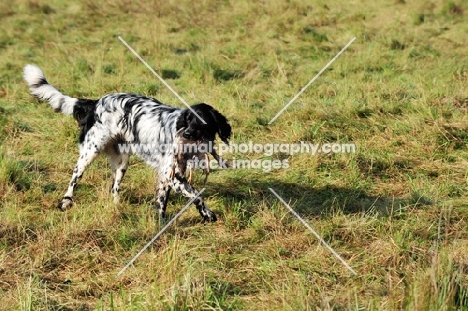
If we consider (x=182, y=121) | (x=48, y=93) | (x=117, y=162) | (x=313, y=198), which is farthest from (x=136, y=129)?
(x=313, y=198)

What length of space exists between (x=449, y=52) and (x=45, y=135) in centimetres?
670

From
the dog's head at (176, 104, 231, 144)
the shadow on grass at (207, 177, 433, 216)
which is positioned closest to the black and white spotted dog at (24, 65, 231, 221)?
the dog's head at (176, 104, 231, 144)

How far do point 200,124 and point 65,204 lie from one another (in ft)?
4.70

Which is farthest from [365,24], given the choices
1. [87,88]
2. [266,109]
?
[87,88]

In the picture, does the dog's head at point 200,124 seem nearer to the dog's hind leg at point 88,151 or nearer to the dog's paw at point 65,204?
the dog's hind leg at point 88,151

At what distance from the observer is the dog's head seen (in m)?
4.55

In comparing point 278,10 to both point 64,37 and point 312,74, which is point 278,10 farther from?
point 64,37

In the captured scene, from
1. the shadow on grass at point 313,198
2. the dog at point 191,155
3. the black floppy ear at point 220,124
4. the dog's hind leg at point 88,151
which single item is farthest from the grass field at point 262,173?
the black floppy ear at point 220,124

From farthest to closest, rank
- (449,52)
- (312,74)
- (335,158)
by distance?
(449,52), (312,74), (335,158)

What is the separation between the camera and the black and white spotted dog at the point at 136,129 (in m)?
4.61

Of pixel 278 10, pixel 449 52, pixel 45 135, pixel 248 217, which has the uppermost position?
pixel 278 10

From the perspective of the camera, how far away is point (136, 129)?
16.9ft

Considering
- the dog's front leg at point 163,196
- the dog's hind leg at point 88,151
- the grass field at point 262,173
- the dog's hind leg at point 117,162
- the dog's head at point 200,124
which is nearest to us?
the grass field at point 262,173

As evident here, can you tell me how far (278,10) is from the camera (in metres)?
11.6
